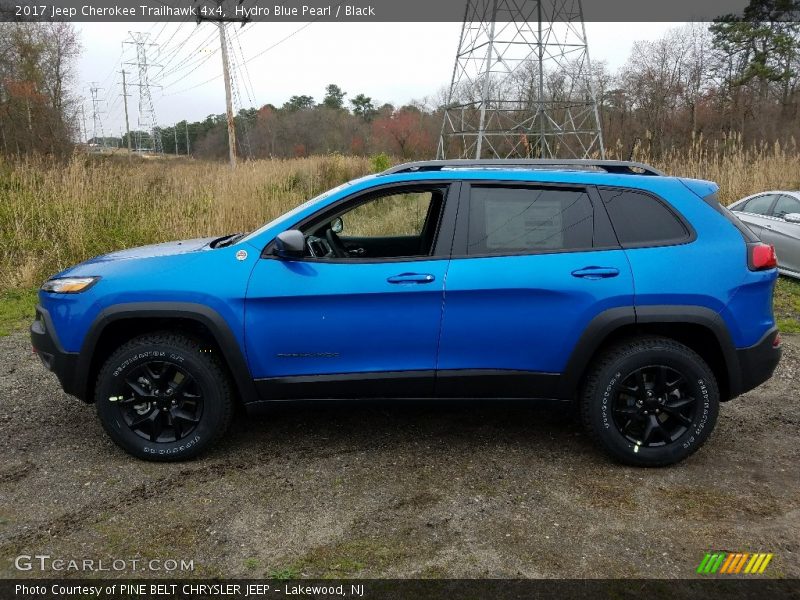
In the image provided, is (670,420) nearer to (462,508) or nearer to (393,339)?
(462,508)

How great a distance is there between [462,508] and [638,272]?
161 cm

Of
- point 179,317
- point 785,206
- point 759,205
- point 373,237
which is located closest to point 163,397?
point 179,317

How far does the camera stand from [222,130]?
69125 mm

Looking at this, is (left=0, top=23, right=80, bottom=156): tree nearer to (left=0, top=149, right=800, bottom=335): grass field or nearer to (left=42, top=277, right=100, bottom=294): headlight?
(left=0, top=149, right=800, bottom=335): grass field

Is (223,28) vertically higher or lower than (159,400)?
higher

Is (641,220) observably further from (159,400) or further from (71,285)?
(71,285)

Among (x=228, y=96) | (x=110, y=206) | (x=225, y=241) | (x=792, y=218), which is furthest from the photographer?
(x=228, y=96)

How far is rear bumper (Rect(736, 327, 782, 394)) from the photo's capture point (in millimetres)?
3600

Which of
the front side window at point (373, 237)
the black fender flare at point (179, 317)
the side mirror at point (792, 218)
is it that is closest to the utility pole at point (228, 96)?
the side mirror at point (792, 218)

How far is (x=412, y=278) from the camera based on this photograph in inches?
139

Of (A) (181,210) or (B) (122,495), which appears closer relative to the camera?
(B) (122,495)

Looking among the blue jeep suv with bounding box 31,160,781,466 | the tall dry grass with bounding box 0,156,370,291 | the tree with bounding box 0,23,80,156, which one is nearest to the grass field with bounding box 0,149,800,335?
the tall dry grass with bounding box 0,156,370,291

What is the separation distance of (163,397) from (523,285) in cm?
218

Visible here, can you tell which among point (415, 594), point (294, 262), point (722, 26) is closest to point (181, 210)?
point (294, 262)
